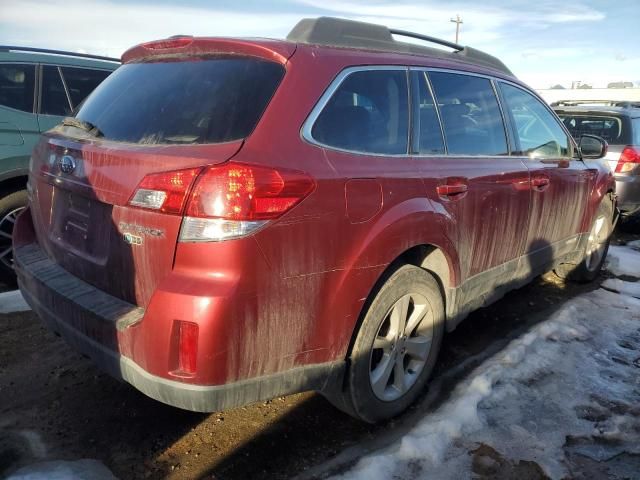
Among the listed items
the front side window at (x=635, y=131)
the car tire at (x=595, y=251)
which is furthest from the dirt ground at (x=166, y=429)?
Answer: the front side window at (x=635, y=131)

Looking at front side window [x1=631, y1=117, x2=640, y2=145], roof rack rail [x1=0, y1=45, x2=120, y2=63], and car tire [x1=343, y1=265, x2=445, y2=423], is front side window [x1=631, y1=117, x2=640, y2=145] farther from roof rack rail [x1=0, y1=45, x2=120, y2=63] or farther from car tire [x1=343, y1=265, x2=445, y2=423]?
roof rack rail [x1=0, y1=45, x2=120, y2=63]

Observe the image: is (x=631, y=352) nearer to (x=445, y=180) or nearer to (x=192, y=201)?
(x=445, y=180)

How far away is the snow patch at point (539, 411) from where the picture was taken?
2412 millimetres

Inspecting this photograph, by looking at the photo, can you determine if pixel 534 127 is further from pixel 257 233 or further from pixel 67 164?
pixel 67 164

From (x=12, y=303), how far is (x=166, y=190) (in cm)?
262

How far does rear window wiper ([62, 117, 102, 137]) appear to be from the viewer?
8.12 ft

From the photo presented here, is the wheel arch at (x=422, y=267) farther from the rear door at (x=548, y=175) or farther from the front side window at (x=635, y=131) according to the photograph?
the front side window at (x=635, y=131)

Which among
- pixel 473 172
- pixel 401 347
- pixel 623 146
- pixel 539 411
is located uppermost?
pixel 623 146

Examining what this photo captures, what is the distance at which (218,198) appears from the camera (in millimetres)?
1899

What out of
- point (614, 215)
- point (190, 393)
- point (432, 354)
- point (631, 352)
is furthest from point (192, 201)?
point (614, 215)

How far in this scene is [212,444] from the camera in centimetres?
256

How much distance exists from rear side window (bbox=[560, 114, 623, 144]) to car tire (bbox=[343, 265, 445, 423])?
5.60m

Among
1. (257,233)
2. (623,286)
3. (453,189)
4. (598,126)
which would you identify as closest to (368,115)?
(453,189)

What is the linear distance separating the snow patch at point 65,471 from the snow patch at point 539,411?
3.43 ft
